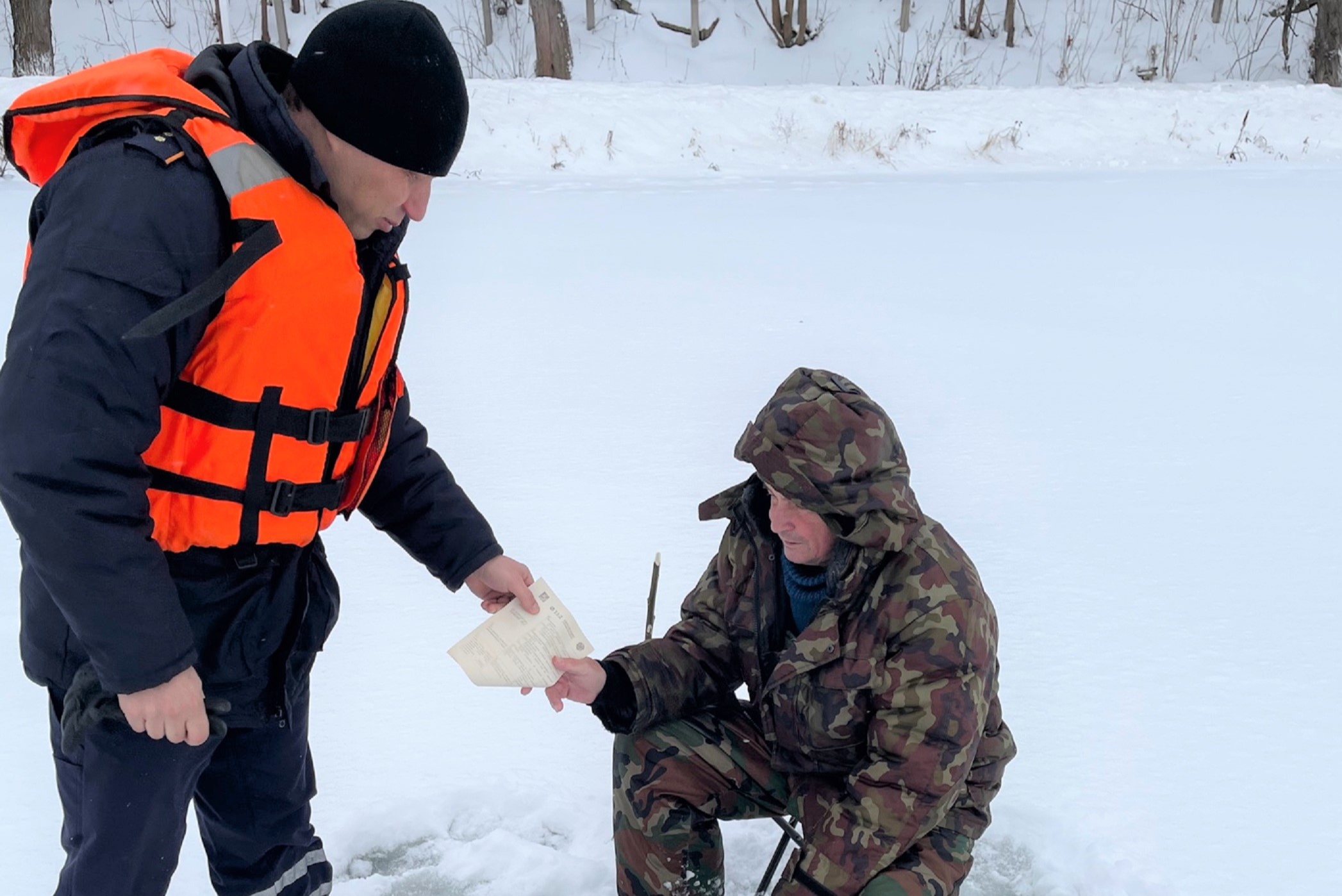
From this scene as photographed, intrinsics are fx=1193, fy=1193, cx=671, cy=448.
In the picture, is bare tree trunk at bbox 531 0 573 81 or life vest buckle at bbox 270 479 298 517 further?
bare tree trunk at bbox 531 0 573 81

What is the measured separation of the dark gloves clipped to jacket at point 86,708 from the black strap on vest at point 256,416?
328mm

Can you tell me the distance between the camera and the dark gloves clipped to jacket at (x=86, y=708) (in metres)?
1.37

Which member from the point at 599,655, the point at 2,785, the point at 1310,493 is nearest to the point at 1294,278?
the point at 1310,493

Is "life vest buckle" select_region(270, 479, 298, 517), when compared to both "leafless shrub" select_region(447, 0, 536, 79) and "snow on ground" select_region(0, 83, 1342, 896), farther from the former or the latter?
"leafless shrub" select_region(447, 0, 536, 79)

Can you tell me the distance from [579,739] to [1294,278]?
461 centimetres

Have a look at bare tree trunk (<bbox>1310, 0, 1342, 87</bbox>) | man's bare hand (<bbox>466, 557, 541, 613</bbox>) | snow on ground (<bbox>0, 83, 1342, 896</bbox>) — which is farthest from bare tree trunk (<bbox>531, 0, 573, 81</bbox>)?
man's bare hand (<bbox>466, 557, 541, 613</bbox>)

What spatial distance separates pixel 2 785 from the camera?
2215mm

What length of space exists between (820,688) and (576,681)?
38 centimetres

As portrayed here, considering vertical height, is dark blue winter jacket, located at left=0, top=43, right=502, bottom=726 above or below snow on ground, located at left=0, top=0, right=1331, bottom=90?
above

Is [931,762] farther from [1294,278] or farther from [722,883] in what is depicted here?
[1294,278]

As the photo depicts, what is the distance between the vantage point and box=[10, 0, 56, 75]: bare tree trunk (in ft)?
42.3

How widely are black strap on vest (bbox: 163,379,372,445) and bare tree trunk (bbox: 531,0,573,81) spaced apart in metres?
12.3

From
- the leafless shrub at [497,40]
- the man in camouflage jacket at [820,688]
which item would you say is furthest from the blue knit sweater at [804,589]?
the leafless shrub at [497,40]

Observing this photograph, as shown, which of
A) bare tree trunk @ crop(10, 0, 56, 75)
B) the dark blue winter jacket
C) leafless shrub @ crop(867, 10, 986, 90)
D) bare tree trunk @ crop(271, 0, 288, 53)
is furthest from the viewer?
leafless shrub @ crop(867, 10, 986, 90)
